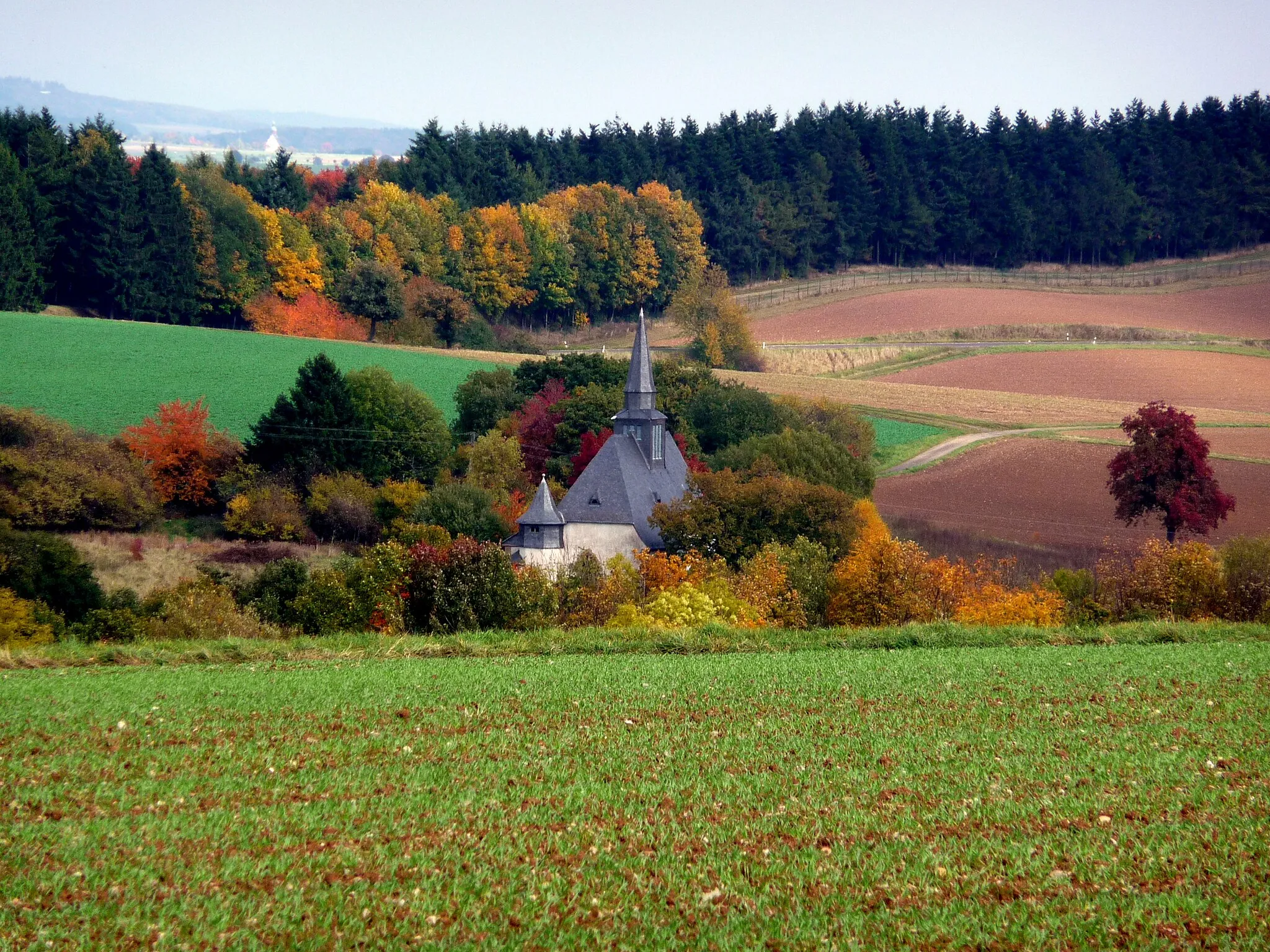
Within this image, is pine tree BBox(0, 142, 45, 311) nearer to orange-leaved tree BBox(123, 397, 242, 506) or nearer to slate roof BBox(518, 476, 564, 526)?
orange-leaved tree BBox(123, 397, 242, 506)

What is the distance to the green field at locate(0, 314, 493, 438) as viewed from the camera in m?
68.3

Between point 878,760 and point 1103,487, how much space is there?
52751 mm

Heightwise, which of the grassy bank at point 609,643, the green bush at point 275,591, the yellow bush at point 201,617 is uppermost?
the grassy bank at point 609,643

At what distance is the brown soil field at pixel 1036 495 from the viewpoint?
184 ft

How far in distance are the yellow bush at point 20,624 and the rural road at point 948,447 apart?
4472cm

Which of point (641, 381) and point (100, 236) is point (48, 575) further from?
point (100, 236)

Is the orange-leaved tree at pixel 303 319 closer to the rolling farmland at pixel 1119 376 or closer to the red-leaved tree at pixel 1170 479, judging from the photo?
the rolling farmland at pixel 1119 376

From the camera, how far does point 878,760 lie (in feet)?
46.2

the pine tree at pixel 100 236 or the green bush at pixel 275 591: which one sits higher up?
the pine tree at pixel 100 236

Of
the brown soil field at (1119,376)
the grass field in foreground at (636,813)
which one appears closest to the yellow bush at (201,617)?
the grass field in foreground at (636,813)

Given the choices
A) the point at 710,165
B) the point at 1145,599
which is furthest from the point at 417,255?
the point at 1145,599

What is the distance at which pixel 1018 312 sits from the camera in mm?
123312

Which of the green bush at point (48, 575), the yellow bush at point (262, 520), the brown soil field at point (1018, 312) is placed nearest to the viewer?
the green bush at point (48, 575)

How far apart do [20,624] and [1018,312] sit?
105 metres
